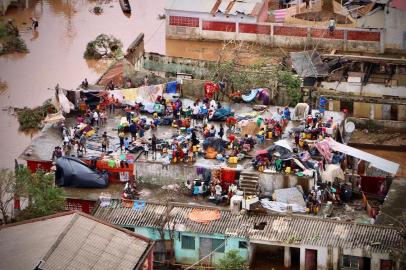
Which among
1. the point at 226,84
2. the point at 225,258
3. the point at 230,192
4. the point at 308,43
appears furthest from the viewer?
the point at 308,43

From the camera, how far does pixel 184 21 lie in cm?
5541

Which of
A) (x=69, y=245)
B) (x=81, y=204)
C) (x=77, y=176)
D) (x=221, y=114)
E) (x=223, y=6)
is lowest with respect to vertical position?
(x=69, y=245)

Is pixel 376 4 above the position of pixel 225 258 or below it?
above

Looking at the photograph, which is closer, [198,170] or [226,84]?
[198,170]

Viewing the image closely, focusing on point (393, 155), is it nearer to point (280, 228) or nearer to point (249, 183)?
point (249, 183)

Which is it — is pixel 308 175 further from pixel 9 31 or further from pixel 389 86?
pixel 9 31

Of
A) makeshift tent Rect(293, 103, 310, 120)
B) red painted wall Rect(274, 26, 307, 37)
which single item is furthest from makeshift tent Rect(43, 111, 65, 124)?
red painted wall Rect(274, 26, 307, 37)

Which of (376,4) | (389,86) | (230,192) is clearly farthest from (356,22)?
(230,192)

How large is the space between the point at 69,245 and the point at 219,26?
86.7 feet

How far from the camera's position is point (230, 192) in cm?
3650

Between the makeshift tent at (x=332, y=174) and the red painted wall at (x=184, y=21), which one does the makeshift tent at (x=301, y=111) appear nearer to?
the makeshift tent at (x=332, y=174)

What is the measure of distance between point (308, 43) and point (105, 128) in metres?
16.1

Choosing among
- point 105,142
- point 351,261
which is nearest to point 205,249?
point 351,261

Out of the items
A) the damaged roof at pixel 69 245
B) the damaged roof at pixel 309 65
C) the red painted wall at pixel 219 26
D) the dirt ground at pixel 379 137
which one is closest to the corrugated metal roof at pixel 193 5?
the red painted wall at pixel 219 26
